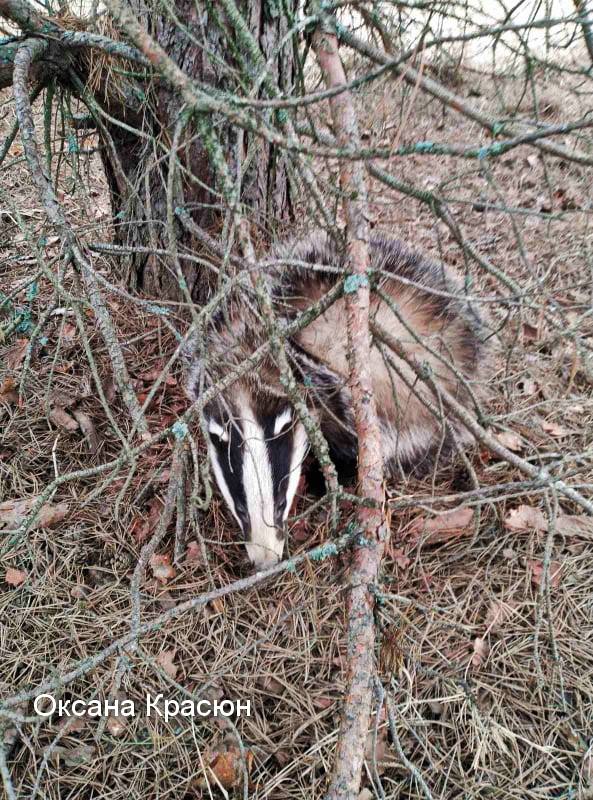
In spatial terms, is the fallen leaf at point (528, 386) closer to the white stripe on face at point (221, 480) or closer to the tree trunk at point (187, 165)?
the tree trunk at point (187, 165)

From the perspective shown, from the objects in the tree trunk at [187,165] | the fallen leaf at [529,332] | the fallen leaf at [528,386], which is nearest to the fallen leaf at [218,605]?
the tree trunk at [187,165]

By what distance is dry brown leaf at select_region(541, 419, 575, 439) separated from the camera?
250cm

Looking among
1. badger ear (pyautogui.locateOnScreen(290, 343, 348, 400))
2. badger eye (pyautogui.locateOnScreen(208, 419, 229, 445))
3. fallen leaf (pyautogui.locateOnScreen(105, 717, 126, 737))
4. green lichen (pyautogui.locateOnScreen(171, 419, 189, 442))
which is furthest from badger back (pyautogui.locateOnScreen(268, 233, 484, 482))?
fallen leaf (pyautogui.locateOnScreen(105, 717, 126, 737))

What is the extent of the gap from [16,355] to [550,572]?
222cm

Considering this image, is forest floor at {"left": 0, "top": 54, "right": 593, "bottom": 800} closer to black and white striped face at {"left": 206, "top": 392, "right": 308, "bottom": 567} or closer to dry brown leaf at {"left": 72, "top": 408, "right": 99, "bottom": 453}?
dry brown leaf at {"left": 72, "top": 408, "right": 99, "bottom": 453}

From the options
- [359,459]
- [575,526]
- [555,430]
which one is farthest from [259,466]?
[555,430]

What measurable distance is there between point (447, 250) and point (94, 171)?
2214mm

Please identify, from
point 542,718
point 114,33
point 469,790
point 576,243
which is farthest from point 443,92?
point 469,790

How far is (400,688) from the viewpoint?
187 cm

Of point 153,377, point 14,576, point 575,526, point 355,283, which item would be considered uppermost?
point 355,283

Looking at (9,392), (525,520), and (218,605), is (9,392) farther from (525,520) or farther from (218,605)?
(525,520)

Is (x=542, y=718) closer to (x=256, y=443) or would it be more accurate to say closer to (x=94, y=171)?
(x=256, y=443)

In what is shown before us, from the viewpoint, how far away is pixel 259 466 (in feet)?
6.98

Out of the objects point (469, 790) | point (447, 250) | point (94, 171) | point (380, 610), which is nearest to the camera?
point (380, 610)
